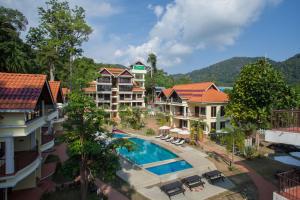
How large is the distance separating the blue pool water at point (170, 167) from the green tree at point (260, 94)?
29.6ft

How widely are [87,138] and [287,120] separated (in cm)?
1045

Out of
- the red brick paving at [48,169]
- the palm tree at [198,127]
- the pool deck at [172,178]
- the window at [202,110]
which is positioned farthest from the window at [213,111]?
the red brick paving at [48,169]

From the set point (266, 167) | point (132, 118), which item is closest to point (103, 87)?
point (132, 118)

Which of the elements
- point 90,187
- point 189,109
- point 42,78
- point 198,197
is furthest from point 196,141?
point 42,78

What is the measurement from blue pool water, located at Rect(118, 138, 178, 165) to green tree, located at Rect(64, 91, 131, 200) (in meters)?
12.2

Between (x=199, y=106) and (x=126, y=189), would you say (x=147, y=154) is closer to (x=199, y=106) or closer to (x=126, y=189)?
(x=126, y=189)

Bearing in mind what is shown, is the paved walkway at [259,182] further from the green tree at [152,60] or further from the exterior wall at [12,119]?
the green tree at [152,60]

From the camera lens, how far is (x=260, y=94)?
79.9 feet

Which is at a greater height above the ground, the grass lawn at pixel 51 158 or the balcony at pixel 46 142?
the balcony at pixel 46 142

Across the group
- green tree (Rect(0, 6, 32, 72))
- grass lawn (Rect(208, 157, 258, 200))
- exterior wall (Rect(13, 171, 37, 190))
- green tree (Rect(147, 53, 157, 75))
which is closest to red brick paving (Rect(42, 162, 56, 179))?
exterior wall (Rect(13, 171, 37, 190))

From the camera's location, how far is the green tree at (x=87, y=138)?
1170cm

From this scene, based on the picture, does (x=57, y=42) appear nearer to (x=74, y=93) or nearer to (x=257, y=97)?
(x=74, y=93)

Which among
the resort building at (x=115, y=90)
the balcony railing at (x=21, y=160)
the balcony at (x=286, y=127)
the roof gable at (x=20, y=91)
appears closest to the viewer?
the balcony at (x=286, y=127)

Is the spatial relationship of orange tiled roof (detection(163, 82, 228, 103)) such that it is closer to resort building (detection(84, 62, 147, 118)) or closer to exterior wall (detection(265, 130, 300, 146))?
resort building (detection(84, 62, 147, 118))
